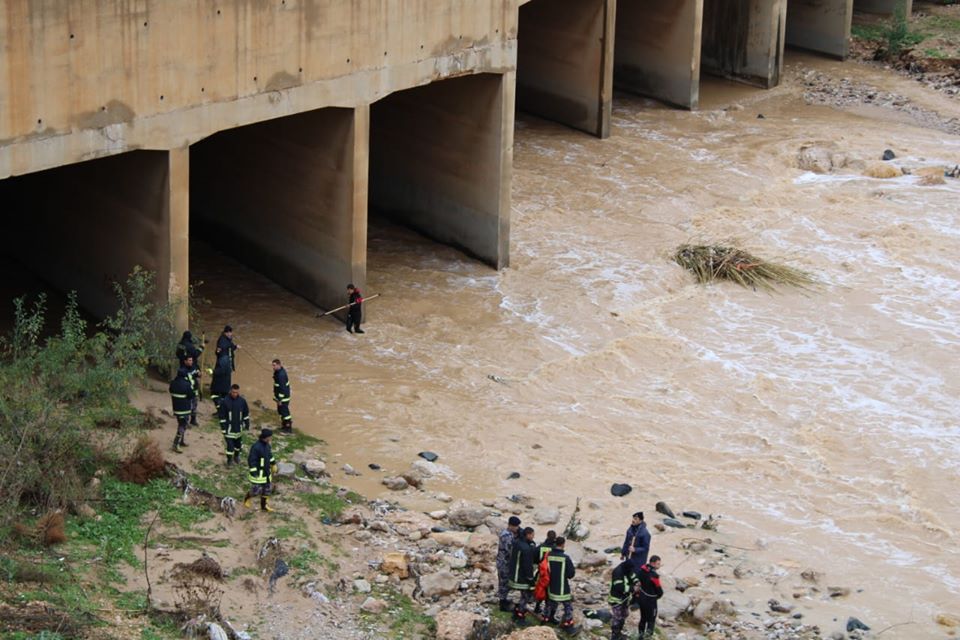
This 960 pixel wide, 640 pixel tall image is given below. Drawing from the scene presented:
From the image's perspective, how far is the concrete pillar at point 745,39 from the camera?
33.6m

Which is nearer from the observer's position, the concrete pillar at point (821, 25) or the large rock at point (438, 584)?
the large rock at point (438, 584)

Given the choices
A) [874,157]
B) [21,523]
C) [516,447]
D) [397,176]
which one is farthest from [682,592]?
[874,157]

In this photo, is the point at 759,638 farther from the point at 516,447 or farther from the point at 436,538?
the point at 516,447

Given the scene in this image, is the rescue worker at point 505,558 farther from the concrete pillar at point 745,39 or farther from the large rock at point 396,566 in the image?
the concrete pillar at point 745,39

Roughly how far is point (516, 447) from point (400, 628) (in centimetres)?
497

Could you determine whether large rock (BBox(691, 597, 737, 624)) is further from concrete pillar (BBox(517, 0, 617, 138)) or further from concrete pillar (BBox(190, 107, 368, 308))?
concrete pillar (BBox(517, 0, 617, 138))

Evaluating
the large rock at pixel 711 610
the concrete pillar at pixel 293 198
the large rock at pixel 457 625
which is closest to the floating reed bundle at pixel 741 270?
the concrete pillar at pixel 293 198

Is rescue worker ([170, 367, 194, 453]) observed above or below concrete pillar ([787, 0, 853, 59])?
below

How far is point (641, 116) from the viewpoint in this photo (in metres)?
31.7

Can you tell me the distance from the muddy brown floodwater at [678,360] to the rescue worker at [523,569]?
265cm

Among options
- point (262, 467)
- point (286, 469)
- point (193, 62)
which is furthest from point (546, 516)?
point (193, 62)

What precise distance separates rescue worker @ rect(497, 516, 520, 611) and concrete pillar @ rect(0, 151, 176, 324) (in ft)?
21.7

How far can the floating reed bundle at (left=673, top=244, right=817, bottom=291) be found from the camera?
2334 centimetres

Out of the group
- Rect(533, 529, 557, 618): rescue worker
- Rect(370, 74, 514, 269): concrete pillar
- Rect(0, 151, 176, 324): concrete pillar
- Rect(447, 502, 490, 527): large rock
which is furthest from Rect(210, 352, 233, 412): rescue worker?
Rect(370, 74, 514, 269): concrete pillar
